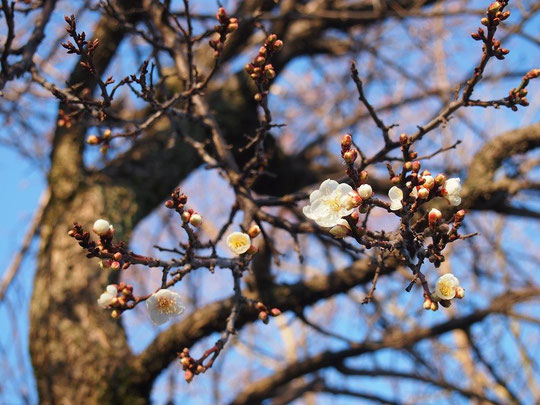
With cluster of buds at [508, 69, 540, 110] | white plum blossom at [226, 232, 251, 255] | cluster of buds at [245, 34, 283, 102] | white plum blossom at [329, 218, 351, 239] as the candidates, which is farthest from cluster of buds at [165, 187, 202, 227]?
cluster of buds at [508, 69, 540, 110]

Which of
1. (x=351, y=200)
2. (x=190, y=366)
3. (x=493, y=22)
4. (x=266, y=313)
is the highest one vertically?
(x=493, y=22)

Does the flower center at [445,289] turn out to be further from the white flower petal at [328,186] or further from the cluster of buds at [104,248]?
the cluster of buds at [104,248]

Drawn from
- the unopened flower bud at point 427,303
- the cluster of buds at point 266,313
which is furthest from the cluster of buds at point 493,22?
the cluster of buds at point 266,313

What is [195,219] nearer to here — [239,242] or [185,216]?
[185,216]

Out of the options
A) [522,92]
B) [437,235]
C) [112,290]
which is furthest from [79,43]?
[522,92]

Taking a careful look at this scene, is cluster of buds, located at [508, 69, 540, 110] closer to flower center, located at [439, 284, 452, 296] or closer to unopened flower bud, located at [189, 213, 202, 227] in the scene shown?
Result: flower center, located at [439, 284, 452, 296]

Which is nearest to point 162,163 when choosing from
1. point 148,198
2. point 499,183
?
point 148,198
